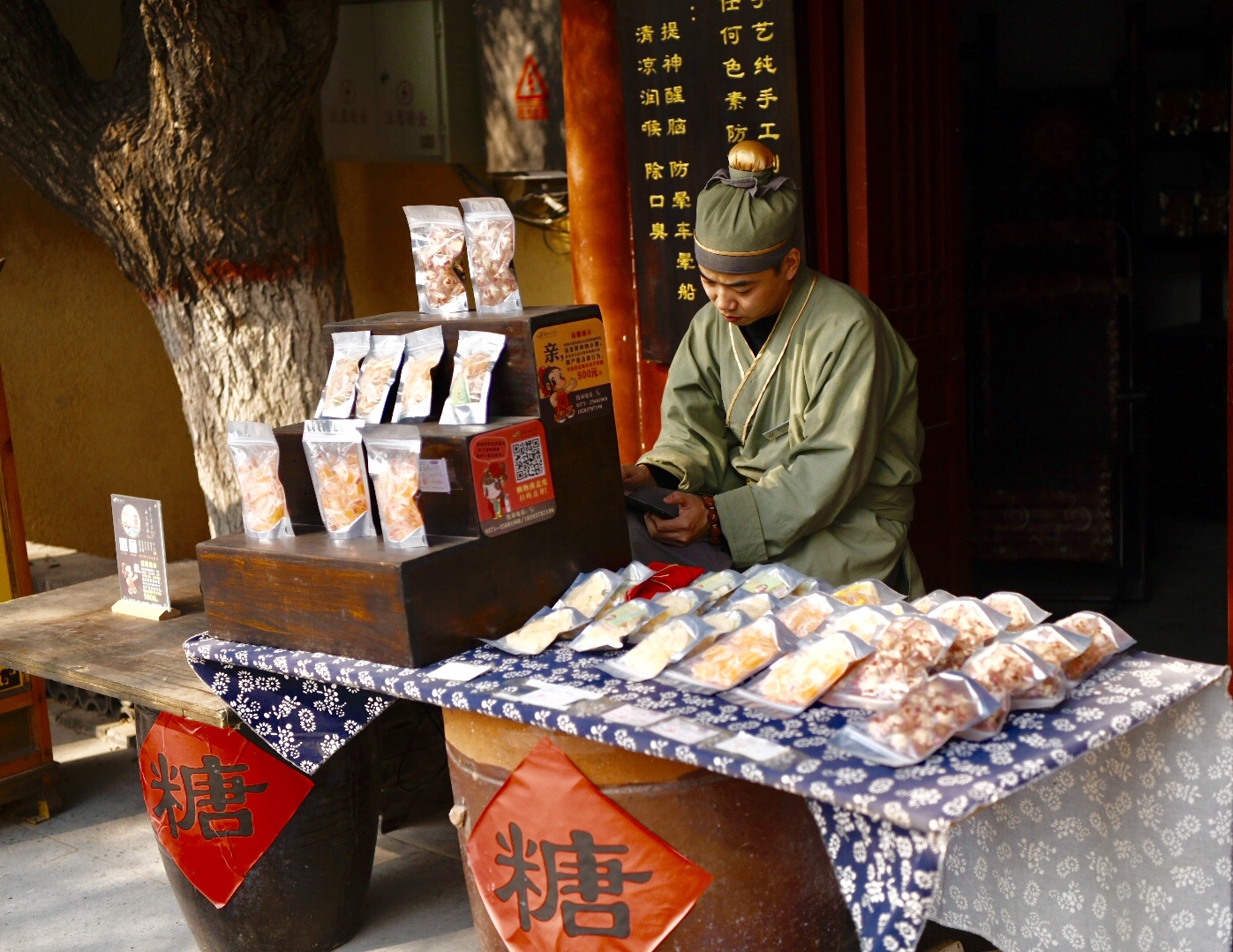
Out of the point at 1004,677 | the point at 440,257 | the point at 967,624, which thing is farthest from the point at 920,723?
the point at 440,257

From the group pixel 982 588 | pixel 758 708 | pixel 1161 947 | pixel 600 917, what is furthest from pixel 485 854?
pixel 982 588

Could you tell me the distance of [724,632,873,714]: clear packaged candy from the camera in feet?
7.39

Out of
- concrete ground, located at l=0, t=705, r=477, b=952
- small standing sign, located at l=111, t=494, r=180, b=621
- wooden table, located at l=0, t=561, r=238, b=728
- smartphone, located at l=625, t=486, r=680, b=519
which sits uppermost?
smartphone, located at l=625, t=486, r=680, b=519

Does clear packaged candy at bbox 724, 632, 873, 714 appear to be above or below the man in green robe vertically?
below

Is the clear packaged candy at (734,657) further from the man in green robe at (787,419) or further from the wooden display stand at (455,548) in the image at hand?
the man in green robe at (787,419)

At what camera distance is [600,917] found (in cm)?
247

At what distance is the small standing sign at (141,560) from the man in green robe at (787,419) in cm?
125

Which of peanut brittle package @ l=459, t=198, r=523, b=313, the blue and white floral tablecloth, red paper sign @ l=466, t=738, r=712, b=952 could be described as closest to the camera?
the blue and white floral tablecloth

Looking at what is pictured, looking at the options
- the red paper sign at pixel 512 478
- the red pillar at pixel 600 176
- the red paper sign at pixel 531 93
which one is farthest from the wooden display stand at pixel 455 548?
the red paper sign at pixel 531 93

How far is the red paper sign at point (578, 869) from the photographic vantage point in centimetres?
243

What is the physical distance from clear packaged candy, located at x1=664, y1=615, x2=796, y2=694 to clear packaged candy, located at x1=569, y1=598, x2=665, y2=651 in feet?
0.55

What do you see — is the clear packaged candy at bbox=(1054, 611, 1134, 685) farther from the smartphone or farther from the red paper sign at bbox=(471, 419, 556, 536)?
the smartphone

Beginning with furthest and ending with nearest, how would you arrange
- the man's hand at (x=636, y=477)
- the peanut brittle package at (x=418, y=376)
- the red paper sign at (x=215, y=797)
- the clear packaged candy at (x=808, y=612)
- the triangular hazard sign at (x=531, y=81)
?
the triangular hazard sign at (x=531, y=81) < the man's hand at (x=636, y=477) < the red paper sign at (x=215, y=797) < the peanut brittle package at (x=418, y=376) < the clear packaged candy at (x=808, y=612)

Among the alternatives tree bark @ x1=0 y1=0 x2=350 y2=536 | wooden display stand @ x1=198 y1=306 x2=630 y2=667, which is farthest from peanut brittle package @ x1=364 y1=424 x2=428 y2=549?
tree bark @ x1=0 y1=0 x2=350 y2=536
